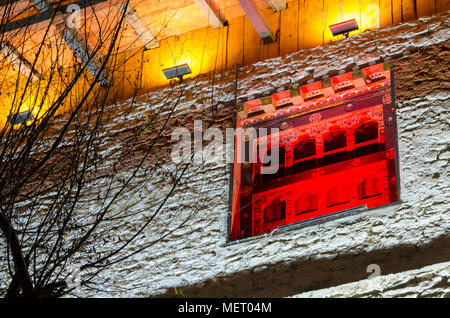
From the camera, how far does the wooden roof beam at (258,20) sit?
8.27 meters

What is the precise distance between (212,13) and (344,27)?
5.15 ft

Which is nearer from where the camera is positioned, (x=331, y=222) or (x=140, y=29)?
(x=331, y=222)

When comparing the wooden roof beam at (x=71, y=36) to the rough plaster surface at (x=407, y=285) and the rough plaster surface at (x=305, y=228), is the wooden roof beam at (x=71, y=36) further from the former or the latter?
the rough plaster surface at (x=407, y=285)

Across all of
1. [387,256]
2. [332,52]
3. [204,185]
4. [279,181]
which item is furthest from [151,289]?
[332,52]

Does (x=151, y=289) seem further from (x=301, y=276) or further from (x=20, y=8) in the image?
(x=20, y=8)

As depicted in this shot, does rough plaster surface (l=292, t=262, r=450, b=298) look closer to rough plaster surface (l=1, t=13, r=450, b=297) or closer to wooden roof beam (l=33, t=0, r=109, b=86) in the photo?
rough plaster surface (l=1, t=13, r=450, b=297)

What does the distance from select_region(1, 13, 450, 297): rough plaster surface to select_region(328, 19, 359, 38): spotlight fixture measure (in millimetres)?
102

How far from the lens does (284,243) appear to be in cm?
668

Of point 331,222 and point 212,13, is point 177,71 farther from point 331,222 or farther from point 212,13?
point 331,222

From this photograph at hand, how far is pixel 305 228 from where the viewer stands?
664 cm

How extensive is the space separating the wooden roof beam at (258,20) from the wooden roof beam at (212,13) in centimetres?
50

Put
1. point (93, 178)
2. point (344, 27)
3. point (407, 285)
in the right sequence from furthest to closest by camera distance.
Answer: point (93, 178), point (344, 27), point (407, 285)

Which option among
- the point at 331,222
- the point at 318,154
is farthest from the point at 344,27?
the point at 331,222

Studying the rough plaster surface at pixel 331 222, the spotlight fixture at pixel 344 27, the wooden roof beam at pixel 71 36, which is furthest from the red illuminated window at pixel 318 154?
the wooden roof beam at pixel 71 36
